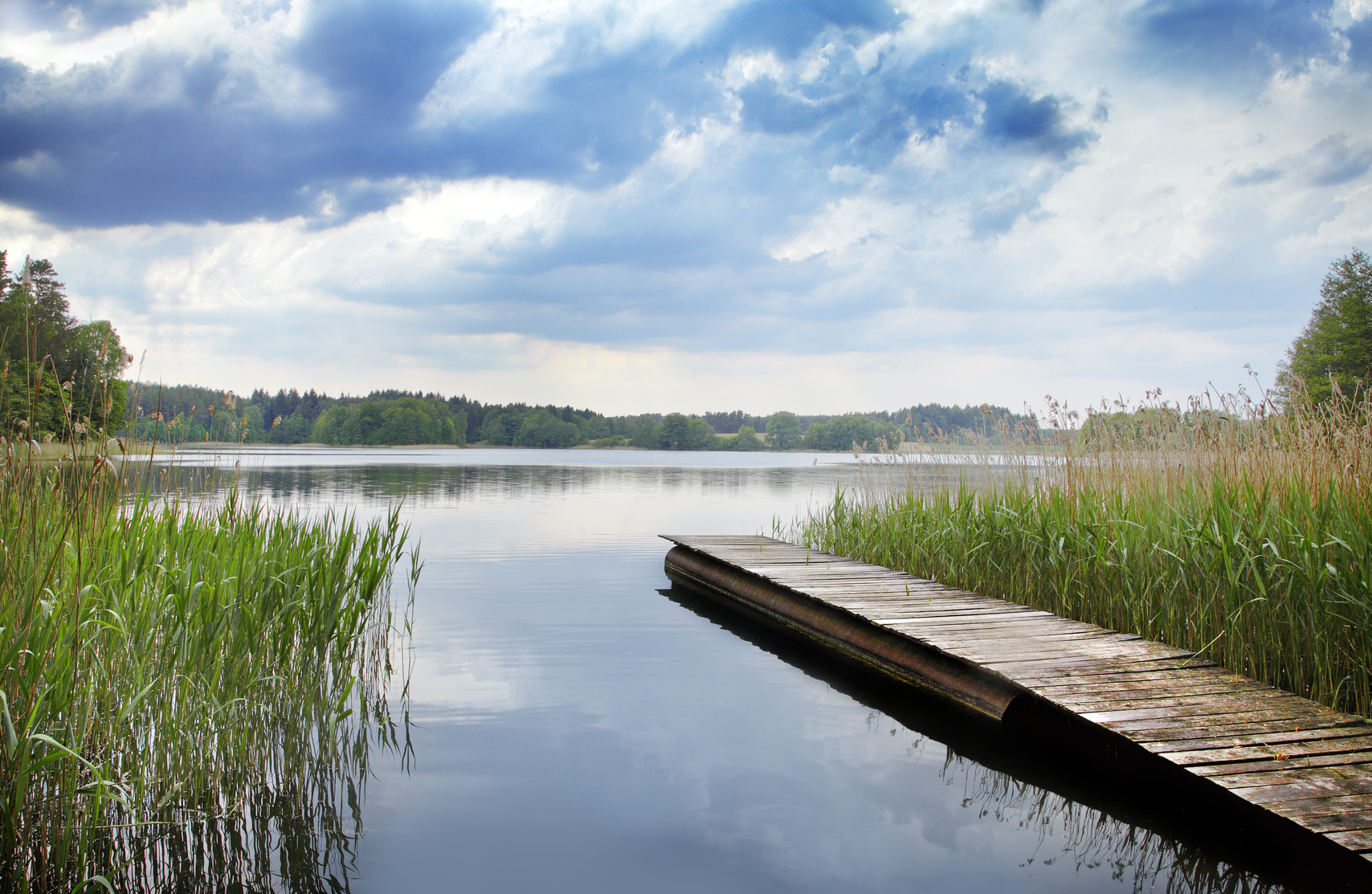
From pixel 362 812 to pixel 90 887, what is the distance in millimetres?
1081

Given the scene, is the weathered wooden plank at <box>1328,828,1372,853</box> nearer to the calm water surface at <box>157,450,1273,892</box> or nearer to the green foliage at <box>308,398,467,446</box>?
the calm water surface at <box>157,450,1273,892</box>

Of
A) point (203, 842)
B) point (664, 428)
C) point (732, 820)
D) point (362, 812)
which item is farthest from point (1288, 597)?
point (664, 428)

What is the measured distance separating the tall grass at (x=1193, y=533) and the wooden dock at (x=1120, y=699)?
0.42 m

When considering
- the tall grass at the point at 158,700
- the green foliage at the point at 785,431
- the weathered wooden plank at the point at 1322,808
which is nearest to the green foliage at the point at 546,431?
the green foliage at the point at 785,431

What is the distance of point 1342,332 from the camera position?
3494 cm

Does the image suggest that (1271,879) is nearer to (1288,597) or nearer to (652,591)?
(1288,597)

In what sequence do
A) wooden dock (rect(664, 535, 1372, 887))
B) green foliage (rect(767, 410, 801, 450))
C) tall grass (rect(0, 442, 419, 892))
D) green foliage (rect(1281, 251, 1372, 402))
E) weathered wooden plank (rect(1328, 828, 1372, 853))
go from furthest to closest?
green foliage (rect(767, 410, 801, 450)) → green foliage (rect(1281, 251, 1372, 402)) → wooden dock (rect(664, 535, 1372, 887)) → tall grass (rect(0, 442, 419, 892)) → weathered wooden plank (rect(1328, 828, 1372, 853))

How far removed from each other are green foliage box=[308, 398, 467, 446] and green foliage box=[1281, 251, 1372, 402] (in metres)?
70.5

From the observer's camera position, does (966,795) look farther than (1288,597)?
No

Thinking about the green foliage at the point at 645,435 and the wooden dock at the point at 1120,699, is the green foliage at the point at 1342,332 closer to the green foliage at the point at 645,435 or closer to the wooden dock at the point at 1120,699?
the wooden dock at the point at 1120,699

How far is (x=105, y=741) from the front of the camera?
11.1 ft

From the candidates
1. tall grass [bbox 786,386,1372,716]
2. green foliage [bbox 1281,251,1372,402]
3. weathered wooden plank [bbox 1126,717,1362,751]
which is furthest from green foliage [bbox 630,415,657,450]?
weathered wooden plank [bbox 1126,717,1362,751]

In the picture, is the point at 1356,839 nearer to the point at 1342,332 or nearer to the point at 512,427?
the point at 1342,332

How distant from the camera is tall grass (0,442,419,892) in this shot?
281 cm
